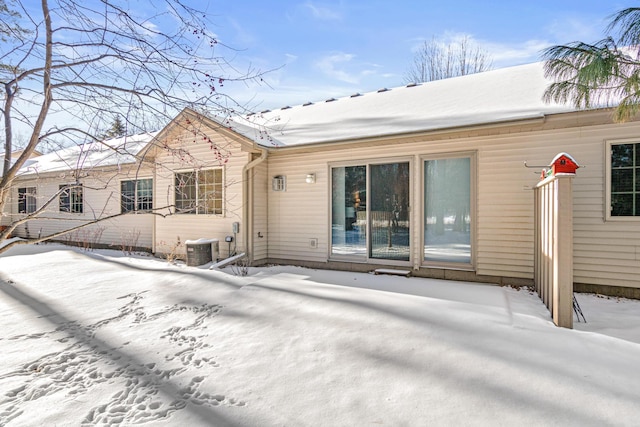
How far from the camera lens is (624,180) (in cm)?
479

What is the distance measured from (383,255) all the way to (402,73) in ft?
50.1

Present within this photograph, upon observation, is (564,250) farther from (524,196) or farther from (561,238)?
(524,196)

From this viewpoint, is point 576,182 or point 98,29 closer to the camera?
point 98,29

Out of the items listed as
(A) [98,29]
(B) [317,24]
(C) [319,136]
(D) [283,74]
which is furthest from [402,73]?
(A) [98,29]

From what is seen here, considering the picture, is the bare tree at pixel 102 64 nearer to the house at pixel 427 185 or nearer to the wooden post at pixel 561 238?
the house at pixel 427 185

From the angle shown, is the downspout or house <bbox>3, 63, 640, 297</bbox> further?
the downspout

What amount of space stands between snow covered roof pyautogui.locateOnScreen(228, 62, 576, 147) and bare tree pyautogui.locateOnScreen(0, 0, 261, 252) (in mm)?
1757

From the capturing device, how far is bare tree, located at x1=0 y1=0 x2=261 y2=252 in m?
2.31

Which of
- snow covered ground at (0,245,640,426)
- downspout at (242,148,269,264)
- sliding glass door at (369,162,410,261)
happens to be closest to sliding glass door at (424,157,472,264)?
sliding glass door at (369,162,410,261)

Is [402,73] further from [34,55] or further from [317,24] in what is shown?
[34,55]

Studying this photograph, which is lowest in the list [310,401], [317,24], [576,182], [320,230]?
[310,401]

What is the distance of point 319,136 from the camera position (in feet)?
21.8

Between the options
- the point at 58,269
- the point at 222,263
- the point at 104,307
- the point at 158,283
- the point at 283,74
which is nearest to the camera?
the point at 283,74

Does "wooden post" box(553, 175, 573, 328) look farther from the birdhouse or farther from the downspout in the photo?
the downspout
